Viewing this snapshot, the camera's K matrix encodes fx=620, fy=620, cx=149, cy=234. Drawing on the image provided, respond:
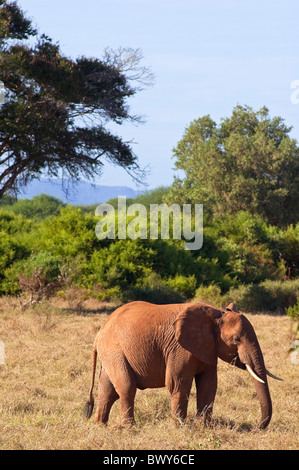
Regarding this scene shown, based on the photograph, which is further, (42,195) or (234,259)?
(42,195)

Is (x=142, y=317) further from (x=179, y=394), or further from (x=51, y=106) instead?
(x=51, y=106)

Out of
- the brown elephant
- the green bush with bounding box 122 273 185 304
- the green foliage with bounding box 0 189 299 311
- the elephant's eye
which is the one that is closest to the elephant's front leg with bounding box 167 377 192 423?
the brown elephant

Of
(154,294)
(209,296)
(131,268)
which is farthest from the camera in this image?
(131,268)

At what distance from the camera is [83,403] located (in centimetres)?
725

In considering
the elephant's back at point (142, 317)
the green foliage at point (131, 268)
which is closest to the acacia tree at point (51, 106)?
the green foliage at point (131, 268)

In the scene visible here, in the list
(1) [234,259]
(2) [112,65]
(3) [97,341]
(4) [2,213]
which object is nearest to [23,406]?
(3) [97,341]

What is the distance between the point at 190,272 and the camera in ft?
66.6

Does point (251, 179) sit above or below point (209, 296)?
above

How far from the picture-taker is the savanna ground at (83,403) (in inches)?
206

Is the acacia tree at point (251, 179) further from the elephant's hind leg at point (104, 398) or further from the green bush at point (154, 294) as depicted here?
the elephant's hind leg at point (104, 398)

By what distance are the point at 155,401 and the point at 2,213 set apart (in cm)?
1838

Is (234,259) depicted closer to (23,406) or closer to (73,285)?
(73,285)

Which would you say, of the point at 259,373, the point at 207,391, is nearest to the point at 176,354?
the point at 207,391

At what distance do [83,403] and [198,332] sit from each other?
2120 mm
